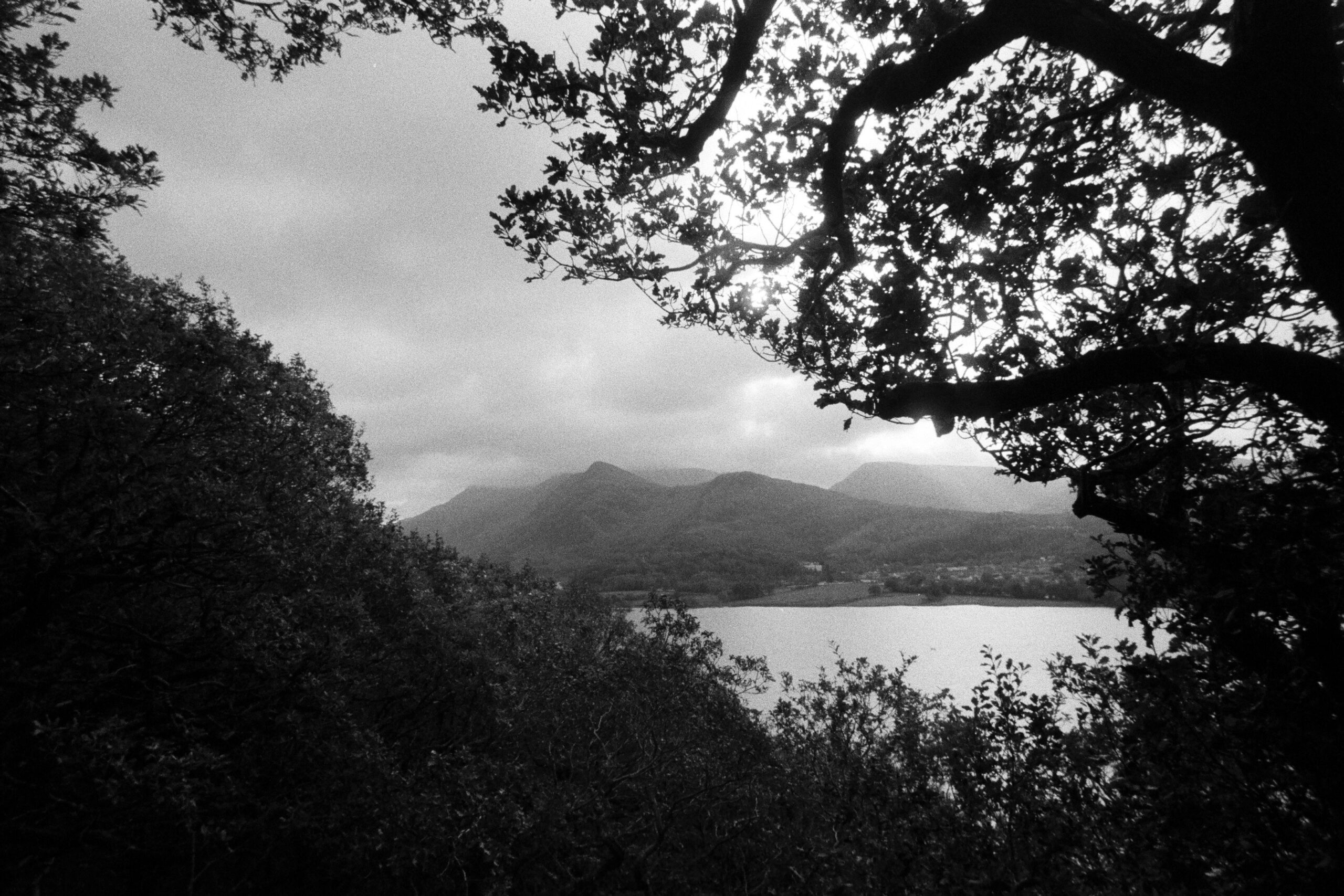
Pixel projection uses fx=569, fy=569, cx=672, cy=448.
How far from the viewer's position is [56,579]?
7715 mm

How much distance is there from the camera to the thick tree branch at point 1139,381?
9.75 ft

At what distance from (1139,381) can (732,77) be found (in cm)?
340

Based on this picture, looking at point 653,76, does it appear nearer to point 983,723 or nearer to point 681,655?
point 983,723

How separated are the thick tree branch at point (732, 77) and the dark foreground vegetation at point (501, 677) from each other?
0.05 m

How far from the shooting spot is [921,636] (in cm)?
6181

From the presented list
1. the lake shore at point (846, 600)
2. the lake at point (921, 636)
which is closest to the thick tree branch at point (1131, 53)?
the lake at point (921, 636)

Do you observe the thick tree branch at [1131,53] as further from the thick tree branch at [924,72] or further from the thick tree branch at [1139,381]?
the thick tree branch at [1139,381]

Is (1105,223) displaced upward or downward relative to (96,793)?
upward

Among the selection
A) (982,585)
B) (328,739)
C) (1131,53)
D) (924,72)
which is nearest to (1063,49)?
(1131,53)

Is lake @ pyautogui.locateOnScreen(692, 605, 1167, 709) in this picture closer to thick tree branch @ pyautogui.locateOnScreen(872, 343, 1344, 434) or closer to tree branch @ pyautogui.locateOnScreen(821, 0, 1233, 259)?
thick tree branch @ pyautogui.locateOnScreen(872, 343, 1344, 434)

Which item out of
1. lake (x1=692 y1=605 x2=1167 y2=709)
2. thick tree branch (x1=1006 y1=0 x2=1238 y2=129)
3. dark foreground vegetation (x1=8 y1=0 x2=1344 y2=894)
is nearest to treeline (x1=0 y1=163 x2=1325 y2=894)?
dark foreground vegetation (x1=8 y1=0 x2=1344 y2=894)

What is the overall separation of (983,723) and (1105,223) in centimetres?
689

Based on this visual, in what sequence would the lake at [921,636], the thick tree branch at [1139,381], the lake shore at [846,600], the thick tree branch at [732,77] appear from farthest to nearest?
the lake shore at [846,600] < the lake at [921,636] < the thick tree branch at [732,77] < the thick tree branch at [1139,381]

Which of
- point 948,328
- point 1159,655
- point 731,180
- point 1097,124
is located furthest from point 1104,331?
point 731,180
